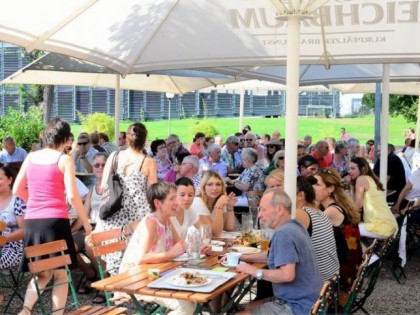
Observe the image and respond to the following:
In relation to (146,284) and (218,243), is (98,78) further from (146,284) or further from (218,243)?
(146,284)

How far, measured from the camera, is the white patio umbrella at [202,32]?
595 centimetres

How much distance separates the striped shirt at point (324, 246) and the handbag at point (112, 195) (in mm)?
1920

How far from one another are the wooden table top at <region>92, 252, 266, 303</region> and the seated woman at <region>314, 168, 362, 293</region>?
1.21 metres

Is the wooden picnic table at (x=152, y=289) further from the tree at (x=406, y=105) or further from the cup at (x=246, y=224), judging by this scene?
the tree at (x=406, y=105)

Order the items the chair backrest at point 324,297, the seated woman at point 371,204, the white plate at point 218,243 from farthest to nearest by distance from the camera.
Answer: the seated woman at point 371,204 → the white plate at point 218,243 → the chair backrest at point 324,297

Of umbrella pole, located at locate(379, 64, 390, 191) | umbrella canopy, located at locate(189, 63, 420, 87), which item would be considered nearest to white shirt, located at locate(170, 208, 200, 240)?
umbrella pole, located at locate(379, 64, 390, 191)

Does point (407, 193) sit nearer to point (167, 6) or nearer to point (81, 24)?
point (167, 6)

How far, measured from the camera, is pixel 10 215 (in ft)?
20.1

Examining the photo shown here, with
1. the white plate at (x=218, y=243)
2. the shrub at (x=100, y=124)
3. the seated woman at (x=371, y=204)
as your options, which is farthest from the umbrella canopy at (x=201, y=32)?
the shrub at (x=100, y=124)

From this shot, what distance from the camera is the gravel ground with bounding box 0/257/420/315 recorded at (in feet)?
20.8

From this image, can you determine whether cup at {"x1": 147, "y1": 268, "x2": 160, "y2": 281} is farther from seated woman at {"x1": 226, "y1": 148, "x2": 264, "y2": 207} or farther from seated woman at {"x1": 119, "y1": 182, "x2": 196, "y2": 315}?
seated woman at {"x1": 226, "y1": 148, "x2": 264, "y2": 207}

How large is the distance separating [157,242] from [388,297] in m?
3.21

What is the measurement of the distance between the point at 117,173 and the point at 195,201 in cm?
78

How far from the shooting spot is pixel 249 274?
4191mm
